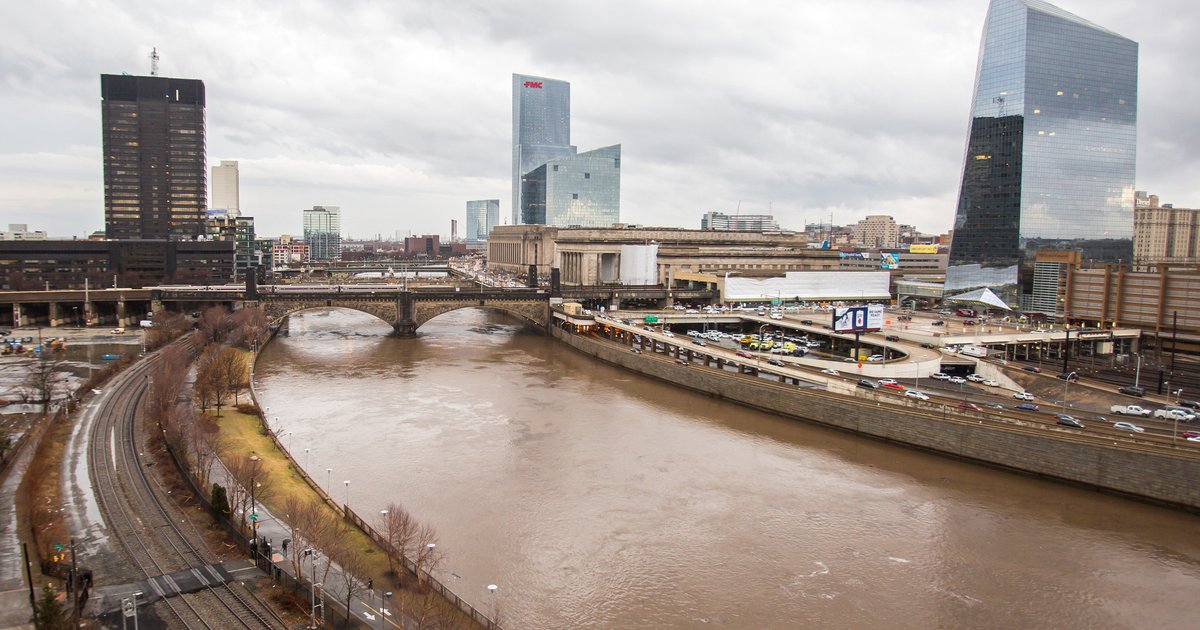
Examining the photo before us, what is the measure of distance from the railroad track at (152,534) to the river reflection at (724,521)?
4.53m

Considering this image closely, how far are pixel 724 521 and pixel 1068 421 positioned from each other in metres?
14.4

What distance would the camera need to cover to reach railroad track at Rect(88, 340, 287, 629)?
14453 millimetres

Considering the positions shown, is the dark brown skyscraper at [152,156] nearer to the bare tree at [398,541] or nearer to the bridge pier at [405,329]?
the bridge pier at [405,329]

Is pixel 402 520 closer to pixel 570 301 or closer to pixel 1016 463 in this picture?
pixel 1016 463

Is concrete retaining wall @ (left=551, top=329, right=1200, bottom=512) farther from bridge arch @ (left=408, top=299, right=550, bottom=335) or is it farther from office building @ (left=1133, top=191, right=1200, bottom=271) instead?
office building @ (left=1133, top=191, right=1200, bottom=271)

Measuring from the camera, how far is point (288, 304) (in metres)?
59.3

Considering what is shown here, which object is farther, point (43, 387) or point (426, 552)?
point (43, 387)

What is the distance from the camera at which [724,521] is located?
21.1 metres

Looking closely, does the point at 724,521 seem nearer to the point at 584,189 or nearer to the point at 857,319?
the point at 857,319

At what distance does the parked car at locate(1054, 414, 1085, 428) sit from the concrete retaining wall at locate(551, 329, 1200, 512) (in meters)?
1.07

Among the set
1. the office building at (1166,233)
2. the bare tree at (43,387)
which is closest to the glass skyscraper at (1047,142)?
the office building at (1166,233)

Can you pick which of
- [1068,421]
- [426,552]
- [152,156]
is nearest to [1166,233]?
[1068,421]

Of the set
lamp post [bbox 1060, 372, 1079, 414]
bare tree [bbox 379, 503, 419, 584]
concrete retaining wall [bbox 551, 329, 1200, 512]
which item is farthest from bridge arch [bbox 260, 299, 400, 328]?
lamp post [bbox 1060, 372, 1079, 414]

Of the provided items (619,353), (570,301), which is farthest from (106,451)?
(570,301)
